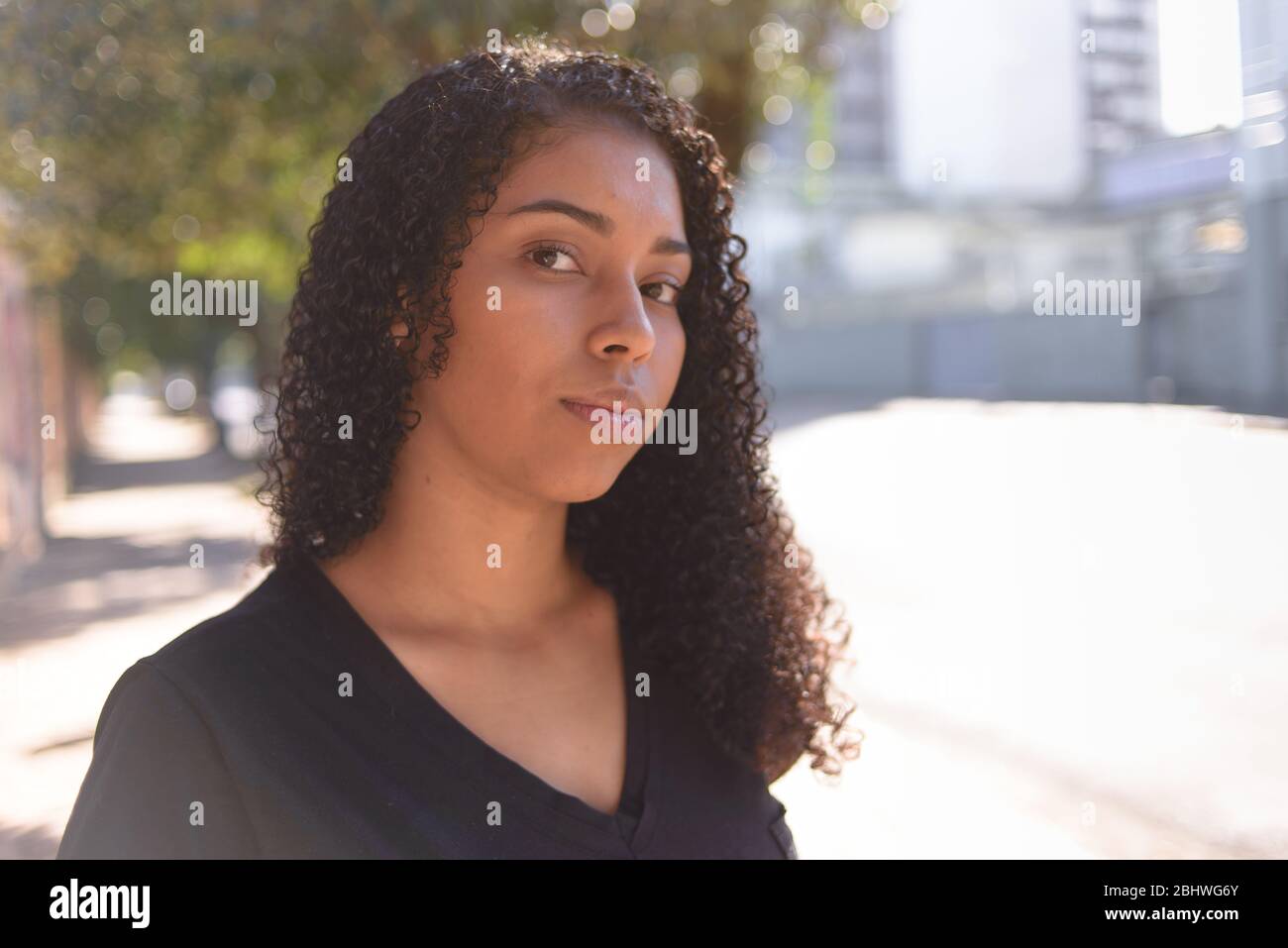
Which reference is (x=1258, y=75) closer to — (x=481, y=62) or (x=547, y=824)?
(x=481, y=62)

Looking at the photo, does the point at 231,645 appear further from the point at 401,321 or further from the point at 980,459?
Answer: the point at 980,459

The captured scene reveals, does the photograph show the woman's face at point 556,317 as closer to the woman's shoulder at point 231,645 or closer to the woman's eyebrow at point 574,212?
the woman's eyebrow at point 574,212

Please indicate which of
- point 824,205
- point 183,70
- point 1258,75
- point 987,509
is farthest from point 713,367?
point 824,205

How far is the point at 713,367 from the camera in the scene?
6.74 feet

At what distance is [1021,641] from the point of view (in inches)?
298

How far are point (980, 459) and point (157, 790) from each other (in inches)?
563

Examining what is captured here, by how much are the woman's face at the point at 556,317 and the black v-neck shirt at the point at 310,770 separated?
0.34 m

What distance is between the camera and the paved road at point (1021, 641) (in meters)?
4.43

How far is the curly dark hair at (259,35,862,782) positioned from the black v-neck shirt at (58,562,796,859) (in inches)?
8.4


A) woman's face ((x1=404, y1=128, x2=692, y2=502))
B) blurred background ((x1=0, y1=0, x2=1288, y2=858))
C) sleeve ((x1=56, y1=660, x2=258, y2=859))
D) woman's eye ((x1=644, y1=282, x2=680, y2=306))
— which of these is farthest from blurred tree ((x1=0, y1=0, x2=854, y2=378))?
sleeve ((x1=56, y1=660, x2=258, y2=859))

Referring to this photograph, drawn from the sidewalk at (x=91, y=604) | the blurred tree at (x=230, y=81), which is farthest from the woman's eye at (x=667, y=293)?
the blurred tree at (x=230, y=81)

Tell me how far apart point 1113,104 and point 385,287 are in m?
4.18

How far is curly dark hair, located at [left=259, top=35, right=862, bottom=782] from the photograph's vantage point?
5.38 ft

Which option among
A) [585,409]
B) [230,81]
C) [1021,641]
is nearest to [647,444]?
[585,409]
